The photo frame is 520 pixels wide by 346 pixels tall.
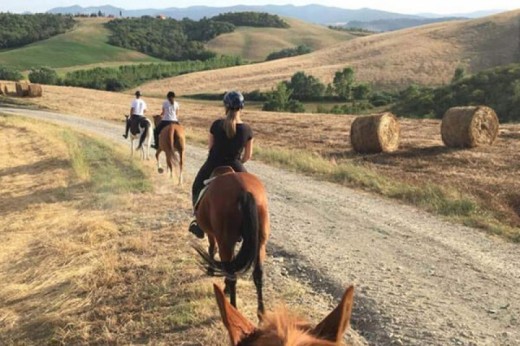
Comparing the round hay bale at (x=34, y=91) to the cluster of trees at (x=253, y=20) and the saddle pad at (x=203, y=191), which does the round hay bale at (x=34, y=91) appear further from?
the cluster of trees at (x=253, y=20)

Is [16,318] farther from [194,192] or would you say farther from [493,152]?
[493,152]

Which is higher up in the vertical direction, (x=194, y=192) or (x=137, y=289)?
(x=194, y=192)

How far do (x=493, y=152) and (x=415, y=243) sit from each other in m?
10.3

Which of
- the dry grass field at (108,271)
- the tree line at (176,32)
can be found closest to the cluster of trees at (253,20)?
the tree line at (176,32)

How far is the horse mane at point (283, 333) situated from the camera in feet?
6.65

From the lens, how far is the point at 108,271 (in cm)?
757

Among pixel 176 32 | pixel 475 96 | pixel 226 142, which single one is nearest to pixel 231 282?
pixel 226 142

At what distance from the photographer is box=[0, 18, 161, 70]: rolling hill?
328ft

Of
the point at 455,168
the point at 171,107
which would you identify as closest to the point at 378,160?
the point at 455,168

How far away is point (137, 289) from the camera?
7.04m

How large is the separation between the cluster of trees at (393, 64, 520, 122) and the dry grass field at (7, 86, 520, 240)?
11708mm

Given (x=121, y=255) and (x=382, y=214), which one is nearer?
(x=121, y=255)

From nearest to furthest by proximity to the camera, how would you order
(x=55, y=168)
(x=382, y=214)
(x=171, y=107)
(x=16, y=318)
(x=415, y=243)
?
(x=16, y=318), (x=415, y=243), (x=382, y=214), (x=171, y=107), (x=55, y=168)

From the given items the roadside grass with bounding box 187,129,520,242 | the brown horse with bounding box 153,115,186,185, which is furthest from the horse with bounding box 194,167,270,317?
the brown horse with bounding box 153,115,186,185
